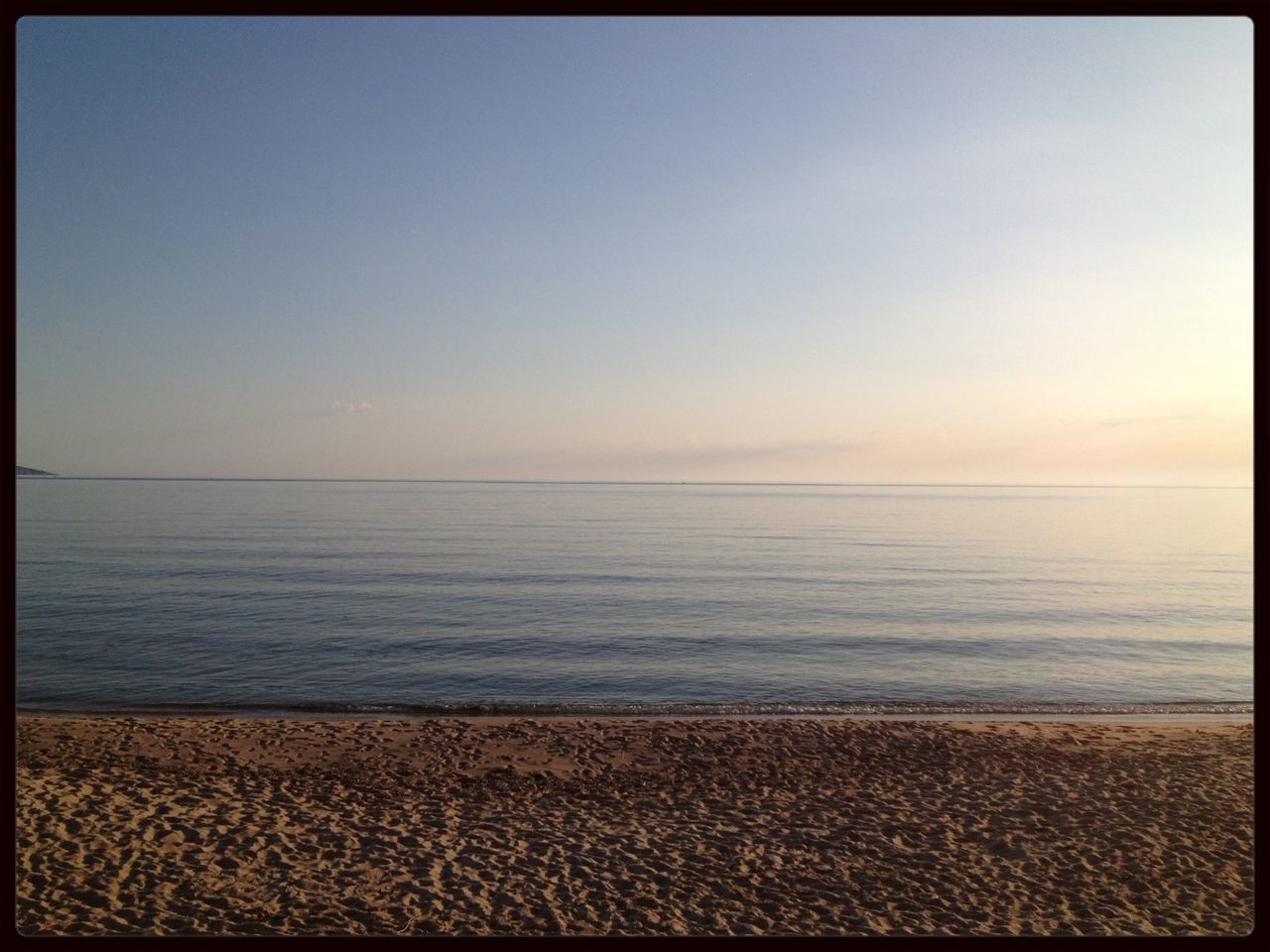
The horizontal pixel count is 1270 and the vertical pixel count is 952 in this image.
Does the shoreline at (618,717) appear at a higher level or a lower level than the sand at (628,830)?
lower

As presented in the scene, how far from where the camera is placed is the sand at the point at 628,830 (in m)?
8.57

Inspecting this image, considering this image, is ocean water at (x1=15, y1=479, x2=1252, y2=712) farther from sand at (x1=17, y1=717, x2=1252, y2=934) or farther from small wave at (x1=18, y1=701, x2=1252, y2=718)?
sand at (x1=17, y1=717, x2=1252, y2=934)

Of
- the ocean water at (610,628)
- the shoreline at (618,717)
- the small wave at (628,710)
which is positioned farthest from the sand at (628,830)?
the ocean water at (610,628)

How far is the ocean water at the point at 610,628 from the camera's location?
20.4 m

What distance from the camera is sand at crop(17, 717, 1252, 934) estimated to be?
857 centimetres

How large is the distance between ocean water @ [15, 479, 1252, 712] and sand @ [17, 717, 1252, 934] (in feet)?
12.9

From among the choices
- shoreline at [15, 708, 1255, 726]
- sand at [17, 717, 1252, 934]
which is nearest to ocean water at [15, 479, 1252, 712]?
shoreline at [15, 708, 1255, 726]

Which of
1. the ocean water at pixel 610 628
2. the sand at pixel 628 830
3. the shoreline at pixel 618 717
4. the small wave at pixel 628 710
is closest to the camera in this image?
the sand at pixel 628 830

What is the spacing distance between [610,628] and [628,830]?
17.1 metres

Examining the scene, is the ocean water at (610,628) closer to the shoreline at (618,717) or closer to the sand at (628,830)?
the shoreline at (618,717)

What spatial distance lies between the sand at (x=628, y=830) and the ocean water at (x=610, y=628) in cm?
394

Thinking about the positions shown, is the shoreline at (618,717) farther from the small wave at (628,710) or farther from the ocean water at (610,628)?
the ocean water at (610,628)

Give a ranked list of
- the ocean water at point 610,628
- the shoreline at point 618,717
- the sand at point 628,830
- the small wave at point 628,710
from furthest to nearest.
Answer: the ocean water at point 610,628, the small wave at point 628,710, the shoreline at point 618,717, the sand at point 628,830

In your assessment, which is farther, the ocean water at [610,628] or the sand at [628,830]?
the ocean water at [610,628]
